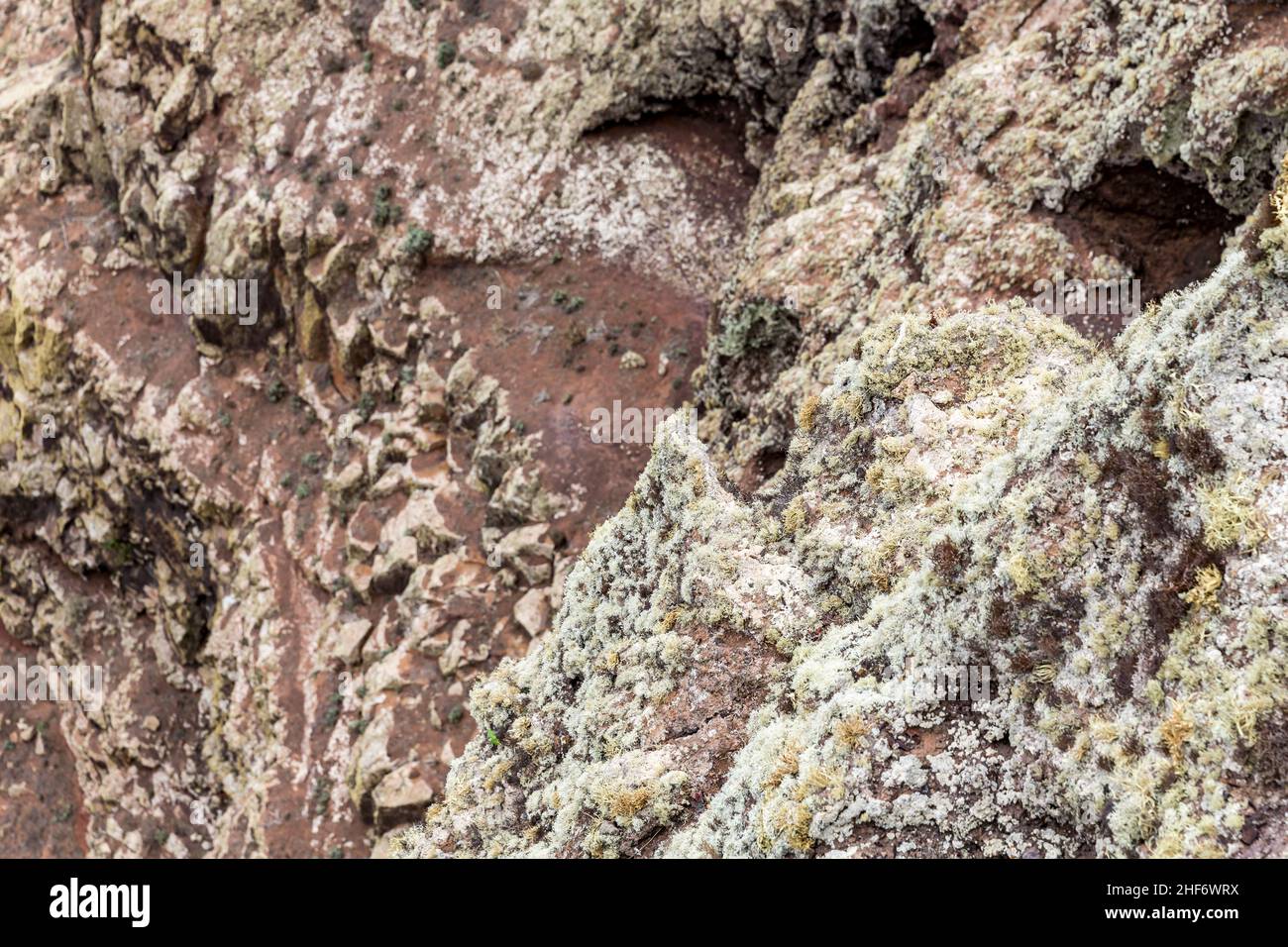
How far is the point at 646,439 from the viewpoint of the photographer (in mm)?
26781

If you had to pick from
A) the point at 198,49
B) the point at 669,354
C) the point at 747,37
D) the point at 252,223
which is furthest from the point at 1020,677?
the point at 198,49

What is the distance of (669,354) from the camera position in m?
28.2

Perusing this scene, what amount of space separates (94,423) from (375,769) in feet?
67.7

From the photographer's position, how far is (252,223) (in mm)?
33281

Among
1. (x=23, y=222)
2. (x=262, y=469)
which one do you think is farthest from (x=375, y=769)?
(x=23, y=222)

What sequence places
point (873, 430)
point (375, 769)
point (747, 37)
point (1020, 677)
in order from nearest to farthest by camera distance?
1. point (1020, 677)
2. point (873, 430)
3. point (375, 769)
4. point (747, 37)

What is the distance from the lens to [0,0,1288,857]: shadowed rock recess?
6570 millimetres

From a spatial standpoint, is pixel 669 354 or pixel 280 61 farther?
pixel 280 61

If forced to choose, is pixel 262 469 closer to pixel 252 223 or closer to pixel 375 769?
pixel 252 223

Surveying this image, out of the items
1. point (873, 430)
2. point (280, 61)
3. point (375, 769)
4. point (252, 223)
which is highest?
point (280, 61)

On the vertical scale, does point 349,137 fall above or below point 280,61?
below

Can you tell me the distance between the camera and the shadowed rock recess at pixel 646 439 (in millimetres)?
6570

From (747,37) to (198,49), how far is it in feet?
67.8

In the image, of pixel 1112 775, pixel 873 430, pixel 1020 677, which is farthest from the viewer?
pixel 873 430
